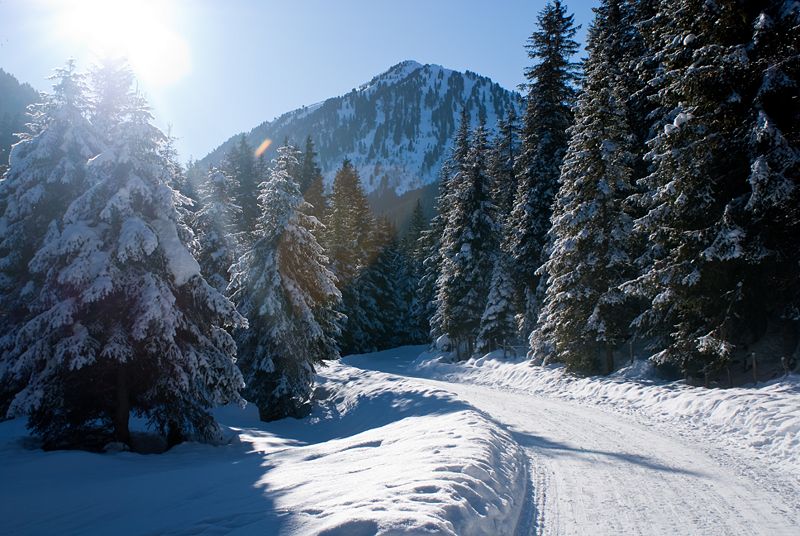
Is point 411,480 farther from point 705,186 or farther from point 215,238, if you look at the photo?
point 215,238

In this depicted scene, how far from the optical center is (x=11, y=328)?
12742 mm

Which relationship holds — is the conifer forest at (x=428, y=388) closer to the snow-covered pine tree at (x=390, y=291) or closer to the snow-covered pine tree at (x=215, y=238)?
the snow-covered pine tree at (x=215, y=238)

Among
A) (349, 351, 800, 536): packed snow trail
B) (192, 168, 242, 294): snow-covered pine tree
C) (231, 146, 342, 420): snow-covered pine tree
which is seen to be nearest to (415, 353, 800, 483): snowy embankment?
(349, 351, 800, 536): packed snow trail

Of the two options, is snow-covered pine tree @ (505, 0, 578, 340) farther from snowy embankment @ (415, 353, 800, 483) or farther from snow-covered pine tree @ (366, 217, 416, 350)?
snow-covered pine tree @ (366, 217, 416, 350)

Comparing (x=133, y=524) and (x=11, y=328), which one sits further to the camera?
(x=11, y=328)

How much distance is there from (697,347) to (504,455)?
8.41m

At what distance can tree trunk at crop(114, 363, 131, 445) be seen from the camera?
11859 millimetres

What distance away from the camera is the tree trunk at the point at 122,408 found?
11.9 metres

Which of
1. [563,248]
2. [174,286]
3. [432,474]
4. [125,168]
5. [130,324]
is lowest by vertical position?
[432,474]

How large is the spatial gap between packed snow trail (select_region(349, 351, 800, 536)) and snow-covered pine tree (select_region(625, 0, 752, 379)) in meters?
4.29

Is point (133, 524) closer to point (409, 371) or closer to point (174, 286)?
point (174, 286)

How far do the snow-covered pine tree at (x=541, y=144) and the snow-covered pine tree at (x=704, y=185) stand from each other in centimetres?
1085

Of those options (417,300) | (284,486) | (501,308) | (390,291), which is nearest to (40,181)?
(284,486)

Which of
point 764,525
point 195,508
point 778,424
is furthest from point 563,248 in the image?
point 195,508
